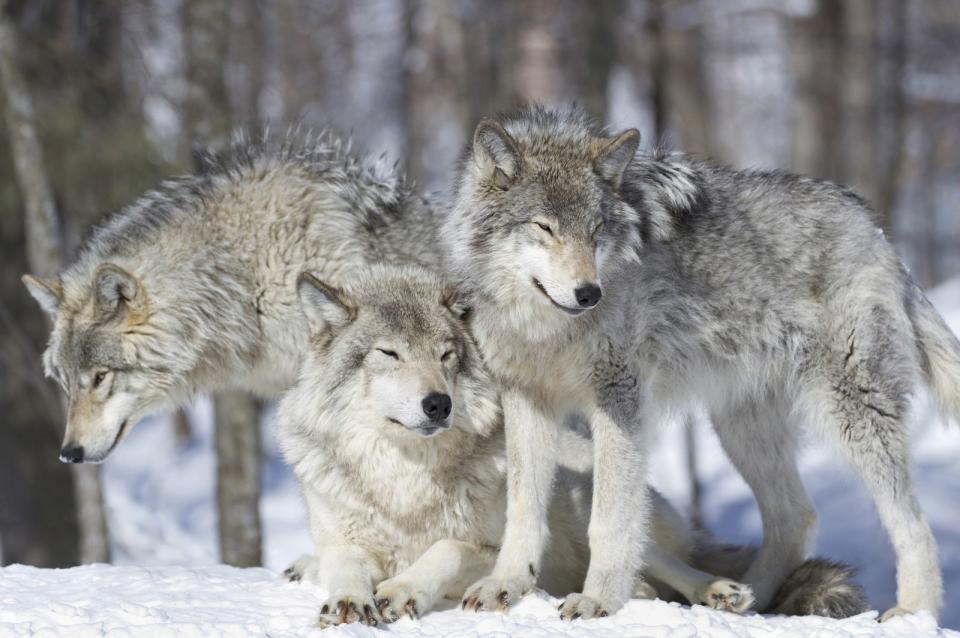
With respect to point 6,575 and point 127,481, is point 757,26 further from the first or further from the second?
point 6,575

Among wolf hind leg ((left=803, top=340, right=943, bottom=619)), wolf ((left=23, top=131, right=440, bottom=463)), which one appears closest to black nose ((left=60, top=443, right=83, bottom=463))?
wolf ((left=23, top=131, right=440, bottom=463))

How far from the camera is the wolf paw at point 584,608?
4.48 m

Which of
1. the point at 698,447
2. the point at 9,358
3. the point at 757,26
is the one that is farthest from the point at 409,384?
the point at 757,26

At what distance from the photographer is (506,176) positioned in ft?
16.0

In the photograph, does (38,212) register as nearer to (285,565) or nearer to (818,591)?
(285,565)

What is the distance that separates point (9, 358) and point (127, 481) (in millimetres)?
7913

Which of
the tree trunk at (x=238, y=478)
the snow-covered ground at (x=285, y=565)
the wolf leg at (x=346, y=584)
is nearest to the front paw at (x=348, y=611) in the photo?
the wolf leg at (x=346, y=584)

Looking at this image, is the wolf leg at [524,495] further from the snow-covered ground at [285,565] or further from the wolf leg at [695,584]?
the wolf leg at [695,584]

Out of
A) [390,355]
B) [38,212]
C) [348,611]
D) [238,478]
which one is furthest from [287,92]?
[348,611]

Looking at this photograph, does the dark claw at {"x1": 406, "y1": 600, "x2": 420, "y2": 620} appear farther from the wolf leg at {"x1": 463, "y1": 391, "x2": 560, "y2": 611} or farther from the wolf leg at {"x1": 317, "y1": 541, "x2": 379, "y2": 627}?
the wolf leg at {"x1": 463, "y1": 391, "x2": 560, "y2": 611}

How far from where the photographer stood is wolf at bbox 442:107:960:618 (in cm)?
473

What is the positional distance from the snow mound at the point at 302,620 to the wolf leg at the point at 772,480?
2.70ft

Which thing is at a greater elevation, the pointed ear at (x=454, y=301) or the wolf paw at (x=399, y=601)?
the pointed ear at (x=454, y=301)

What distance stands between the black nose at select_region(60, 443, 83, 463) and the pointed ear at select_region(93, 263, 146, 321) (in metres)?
0.69
